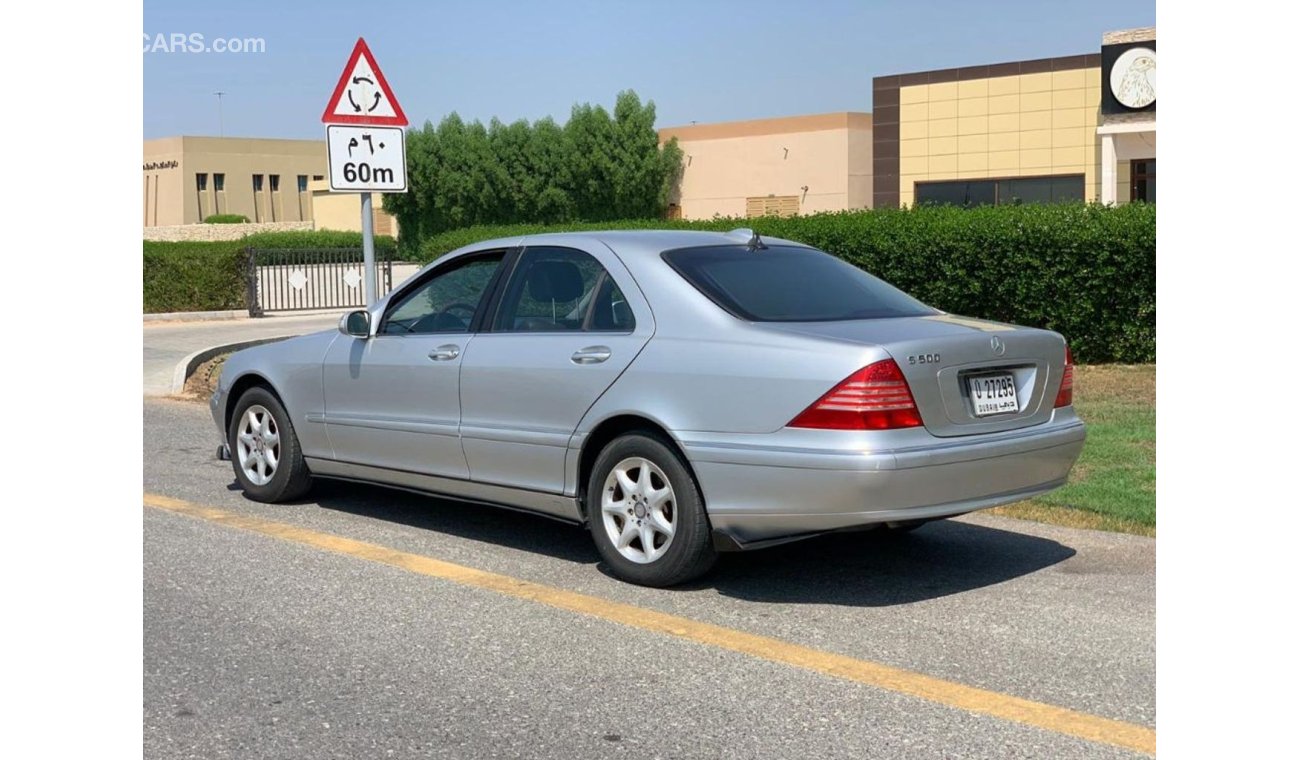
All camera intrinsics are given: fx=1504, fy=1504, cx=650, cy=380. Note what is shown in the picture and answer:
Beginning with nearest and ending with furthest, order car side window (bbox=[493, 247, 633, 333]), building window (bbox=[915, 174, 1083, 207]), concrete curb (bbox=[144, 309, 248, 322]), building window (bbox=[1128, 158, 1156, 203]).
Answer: car side window (bbox=[493, 247, 633, 333])
concrete curb (bbox=[144, 309, 248, 322])
building window (bbox=[1128, 158, 1156, 203])
building window (bbox=[915, 174, 1083, 207])

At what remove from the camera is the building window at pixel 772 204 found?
46.9 meters

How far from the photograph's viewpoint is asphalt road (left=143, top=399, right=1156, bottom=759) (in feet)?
14.8

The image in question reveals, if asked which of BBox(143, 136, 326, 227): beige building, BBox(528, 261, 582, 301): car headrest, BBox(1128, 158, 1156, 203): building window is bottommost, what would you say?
BBox(528, 261, 582, 301): car headrest

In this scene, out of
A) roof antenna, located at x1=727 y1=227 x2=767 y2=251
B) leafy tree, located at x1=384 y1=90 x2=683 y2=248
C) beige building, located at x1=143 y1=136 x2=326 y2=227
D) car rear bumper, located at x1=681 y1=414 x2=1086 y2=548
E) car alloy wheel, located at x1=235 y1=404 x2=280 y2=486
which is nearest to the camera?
car rear bumper, located at x1=681 y1=414 x2=1086 y2=548

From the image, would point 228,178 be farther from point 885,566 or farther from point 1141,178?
point 885,566

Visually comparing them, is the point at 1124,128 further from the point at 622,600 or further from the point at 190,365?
the point at 622,600

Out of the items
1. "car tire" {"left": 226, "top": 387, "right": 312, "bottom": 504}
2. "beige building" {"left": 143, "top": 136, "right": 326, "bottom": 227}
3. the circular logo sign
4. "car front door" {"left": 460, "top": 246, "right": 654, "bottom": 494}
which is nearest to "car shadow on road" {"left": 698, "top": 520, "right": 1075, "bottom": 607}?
"car front door" {"left": 460, "top": 246, "right": 654, "bottom": 494}

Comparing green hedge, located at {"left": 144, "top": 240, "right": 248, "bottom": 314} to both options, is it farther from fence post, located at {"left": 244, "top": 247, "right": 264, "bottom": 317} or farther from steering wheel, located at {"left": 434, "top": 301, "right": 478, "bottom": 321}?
steering wheel, located at {"left": 434, "top": 301, "right": 478, "bottom": 321}

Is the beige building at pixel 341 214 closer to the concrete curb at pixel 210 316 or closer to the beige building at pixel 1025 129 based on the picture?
the beige building at pixel 1025 129

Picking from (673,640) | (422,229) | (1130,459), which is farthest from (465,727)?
(422,229)

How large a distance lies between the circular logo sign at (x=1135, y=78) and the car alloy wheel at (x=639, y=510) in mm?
31964

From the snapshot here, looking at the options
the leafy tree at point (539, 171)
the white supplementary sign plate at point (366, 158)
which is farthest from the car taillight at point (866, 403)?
the leafy tree at point (539, 171)

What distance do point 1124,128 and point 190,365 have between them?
89.4 ft

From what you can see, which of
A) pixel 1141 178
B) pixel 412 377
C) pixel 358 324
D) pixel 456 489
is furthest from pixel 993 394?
pixel 1141 178
